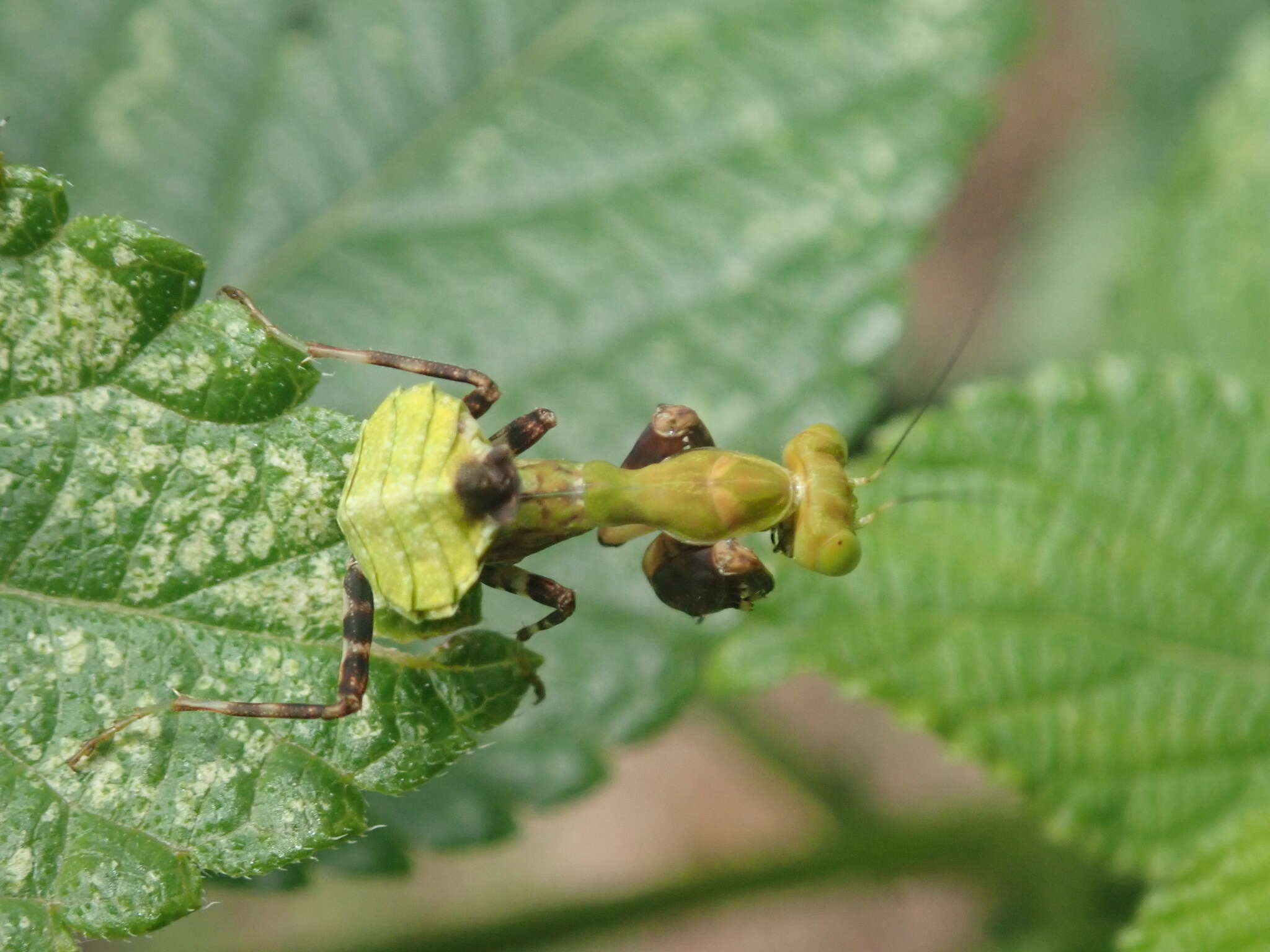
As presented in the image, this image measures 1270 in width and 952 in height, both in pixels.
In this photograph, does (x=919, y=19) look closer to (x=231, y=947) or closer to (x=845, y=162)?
(x=845, y=162)

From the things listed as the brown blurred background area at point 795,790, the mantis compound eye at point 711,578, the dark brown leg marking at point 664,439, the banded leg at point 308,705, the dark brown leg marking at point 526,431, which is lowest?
the banded leg at point 308,705

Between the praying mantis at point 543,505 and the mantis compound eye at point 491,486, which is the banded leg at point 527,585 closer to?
the praying mantis at point 543,505

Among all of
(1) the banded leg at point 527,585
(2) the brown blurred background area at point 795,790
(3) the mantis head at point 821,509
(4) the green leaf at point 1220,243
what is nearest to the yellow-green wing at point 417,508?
(1) the banded leg at point 527,585

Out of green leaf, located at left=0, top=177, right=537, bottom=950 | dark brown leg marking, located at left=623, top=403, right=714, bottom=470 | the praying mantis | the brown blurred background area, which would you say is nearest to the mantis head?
the praying mantis

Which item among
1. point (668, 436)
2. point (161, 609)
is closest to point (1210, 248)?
point (668, 436)

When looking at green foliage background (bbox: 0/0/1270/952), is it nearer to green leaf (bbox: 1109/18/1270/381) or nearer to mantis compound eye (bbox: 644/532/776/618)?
mantis compound eye (bbox: 644/532/776/618)

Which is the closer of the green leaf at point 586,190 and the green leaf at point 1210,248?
the green leaf at point 586,190

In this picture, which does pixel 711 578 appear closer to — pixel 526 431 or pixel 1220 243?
pixel 526 431
